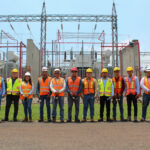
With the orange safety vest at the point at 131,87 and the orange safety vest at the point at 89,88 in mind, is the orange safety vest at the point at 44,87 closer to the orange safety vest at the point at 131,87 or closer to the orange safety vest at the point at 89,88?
the orange safety vest at the point at 89,88

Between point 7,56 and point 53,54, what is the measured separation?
496cm

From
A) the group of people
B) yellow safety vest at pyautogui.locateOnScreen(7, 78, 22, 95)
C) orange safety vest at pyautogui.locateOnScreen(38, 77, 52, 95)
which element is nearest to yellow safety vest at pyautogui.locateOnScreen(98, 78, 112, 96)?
the group of people

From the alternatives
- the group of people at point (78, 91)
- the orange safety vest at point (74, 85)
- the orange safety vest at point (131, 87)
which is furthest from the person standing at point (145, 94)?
the orange safety vest at point (74, 85)
